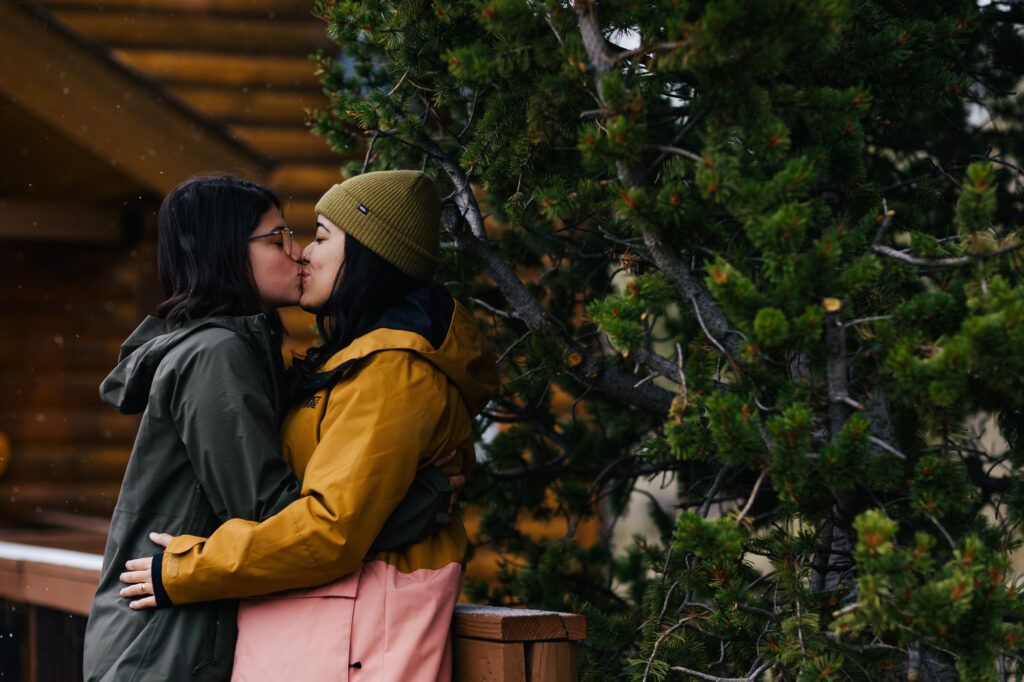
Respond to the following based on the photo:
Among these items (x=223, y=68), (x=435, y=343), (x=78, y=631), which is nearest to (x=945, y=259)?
(x=435, y=343)

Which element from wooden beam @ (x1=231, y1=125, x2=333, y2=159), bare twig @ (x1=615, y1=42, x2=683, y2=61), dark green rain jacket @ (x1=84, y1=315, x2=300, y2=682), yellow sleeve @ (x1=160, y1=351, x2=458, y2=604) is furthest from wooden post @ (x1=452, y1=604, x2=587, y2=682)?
wooden beam @ (x1=231, y1=125, x2=333, y2=159)

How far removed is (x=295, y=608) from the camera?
192cm

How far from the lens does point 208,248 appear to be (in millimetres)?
2275

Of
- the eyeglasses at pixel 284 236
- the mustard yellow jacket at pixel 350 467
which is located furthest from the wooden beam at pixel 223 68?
the mustard yellow jacket at pixel 350 467

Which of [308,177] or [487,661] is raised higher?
[308,177]

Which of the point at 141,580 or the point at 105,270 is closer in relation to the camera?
the point at 141,580

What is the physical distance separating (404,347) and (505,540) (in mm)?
1772

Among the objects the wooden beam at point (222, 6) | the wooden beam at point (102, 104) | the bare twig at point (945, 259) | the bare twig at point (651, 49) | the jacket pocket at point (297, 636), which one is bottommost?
the jacket pocket at point (297, 636)

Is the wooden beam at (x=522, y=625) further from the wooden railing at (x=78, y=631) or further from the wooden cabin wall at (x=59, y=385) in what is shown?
the wooden cabin wall at (x=59, y=385)

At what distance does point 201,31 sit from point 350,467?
4452 mm

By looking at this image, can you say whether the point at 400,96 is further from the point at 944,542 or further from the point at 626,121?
the point at 944,542

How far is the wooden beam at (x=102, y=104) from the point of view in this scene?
3.62 m

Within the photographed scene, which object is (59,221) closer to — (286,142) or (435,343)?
(286,142)

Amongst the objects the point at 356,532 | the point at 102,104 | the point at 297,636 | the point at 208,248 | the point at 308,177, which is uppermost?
the point at 308,177
